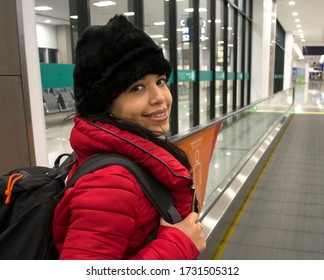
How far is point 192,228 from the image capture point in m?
1.08

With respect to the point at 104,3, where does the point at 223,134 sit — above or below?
below

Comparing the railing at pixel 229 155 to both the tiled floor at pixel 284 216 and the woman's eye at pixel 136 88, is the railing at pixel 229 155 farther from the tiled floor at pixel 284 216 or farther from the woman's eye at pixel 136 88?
the woman's eye at pixel 136 88

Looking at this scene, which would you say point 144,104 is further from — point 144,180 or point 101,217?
point 101,217

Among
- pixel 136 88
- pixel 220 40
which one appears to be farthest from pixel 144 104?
pixel 220 40

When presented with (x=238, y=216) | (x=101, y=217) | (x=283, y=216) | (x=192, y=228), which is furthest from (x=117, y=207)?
(x=283, y=216)

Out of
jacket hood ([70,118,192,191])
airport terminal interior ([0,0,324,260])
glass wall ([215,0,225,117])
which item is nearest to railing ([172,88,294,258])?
airport terminal interior ([0,0,324,260])

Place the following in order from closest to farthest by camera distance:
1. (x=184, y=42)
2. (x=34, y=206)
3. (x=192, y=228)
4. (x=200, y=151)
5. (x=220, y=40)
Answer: (x=34, y=206) → (x=192, y=228) → (x=200, y=151) → (x=184, y=42) → (x=220, y=40)

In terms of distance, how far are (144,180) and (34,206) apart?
319mm

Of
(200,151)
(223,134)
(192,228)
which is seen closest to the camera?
(192,228)

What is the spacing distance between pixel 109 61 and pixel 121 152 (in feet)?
0.94

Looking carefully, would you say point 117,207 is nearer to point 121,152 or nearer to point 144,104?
point 121,152

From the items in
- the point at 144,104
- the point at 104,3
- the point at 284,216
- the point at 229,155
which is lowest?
the point at 284,216

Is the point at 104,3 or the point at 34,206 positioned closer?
the point at 34,206
